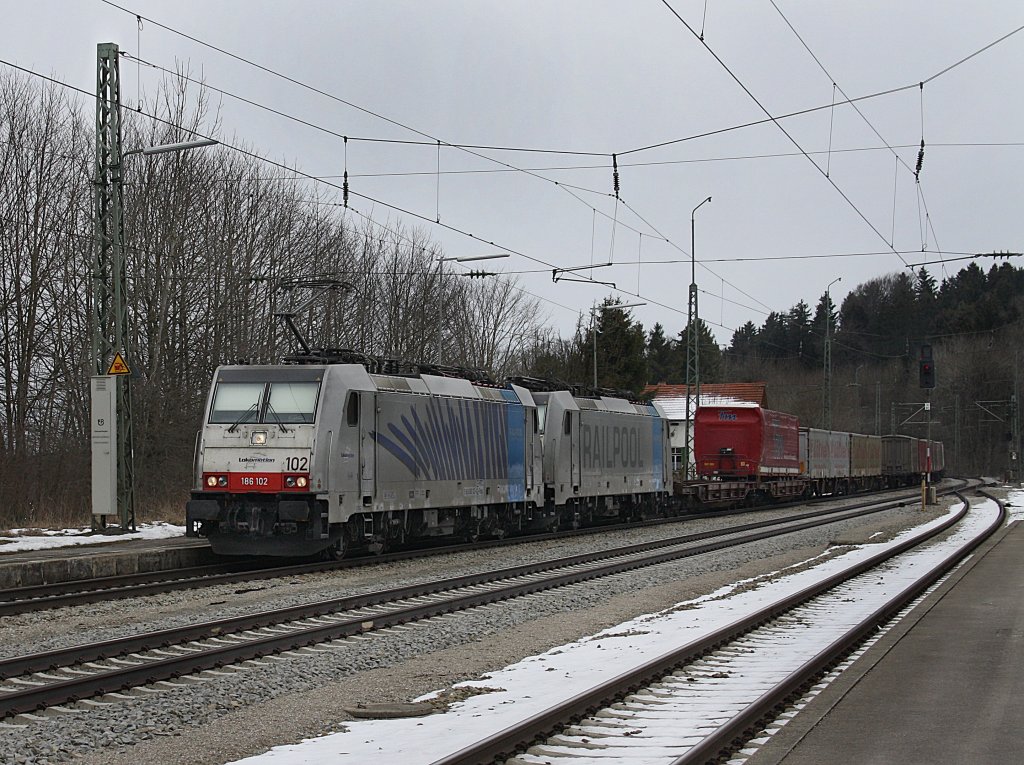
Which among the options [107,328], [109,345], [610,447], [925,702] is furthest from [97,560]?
[610,447]

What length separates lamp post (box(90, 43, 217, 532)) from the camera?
22484 mm

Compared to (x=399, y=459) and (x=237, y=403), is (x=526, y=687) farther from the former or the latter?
(x=399, y=459)

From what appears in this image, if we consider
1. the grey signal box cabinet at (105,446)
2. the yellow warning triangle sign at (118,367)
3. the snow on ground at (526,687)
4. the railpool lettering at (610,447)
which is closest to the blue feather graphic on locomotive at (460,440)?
the railpool lettering at (610,447)

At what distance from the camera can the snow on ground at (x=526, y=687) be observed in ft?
25.2

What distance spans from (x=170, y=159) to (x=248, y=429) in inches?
861

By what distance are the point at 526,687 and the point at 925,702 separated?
2.99 meters

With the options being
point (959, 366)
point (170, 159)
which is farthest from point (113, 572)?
point (959, 366)

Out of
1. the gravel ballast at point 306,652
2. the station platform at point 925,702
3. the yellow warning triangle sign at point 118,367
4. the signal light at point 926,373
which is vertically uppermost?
A: the signal light at point 926,373

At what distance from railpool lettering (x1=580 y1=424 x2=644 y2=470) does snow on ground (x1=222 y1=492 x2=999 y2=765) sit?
13891 mm

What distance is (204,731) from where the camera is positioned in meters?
8.61

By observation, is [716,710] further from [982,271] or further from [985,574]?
[982,271]

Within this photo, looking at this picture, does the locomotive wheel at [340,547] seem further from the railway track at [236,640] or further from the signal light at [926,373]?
the signal light at [926,373]

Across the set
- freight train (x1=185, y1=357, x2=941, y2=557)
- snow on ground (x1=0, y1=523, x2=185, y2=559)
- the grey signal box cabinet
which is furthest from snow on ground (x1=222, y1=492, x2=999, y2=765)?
the grey signal box cabinet

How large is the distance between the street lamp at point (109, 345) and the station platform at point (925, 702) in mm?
14290
